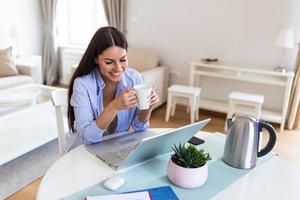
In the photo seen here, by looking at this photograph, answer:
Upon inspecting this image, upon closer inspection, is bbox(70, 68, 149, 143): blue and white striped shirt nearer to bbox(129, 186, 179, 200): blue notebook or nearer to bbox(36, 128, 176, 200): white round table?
bbox(36, 128, 176, 200): white round table

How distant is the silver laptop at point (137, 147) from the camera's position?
1033 millimetres

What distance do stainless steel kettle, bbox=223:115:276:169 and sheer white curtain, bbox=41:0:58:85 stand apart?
427 cm

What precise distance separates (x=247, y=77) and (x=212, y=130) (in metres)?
0.73

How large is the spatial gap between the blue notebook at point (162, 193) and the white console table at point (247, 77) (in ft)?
8.72

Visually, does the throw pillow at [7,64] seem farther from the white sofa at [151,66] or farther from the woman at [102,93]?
the woman at [102,93]

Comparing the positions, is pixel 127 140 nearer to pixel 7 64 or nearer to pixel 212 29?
pixel 212 29

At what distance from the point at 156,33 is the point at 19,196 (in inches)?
112

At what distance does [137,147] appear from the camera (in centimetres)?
99

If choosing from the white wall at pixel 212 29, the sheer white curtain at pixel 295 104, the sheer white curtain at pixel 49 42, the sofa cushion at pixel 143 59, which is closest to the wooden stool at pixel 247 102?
the sheer white curtain at pixel 295 104

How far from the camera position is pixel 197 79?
12.8 ft

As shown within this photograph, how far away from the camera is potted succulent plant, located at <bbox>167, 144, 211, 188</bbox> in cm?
98

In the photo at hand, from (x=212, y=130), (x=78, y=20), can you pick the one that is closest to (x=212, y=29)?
(x=212, y=130)

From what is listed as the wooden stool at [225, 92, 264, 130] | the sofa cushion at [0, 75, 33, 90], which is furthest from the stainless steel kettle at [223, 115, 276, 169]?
the sofa cushion at [0, 75, 33, 90]

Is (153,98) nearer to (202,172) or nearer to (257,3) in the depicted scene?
(202,172)
